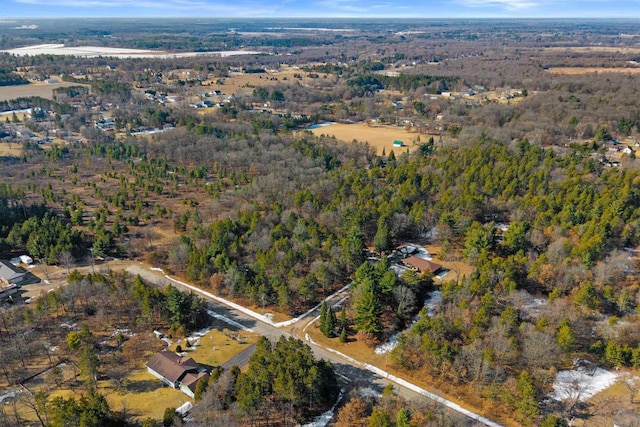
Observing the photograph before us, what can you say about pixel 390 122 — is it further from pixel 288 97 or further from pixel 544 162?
pixel 544 162

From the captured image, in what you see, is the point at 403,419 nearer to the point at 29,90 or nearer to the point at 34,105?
the point at 34,105

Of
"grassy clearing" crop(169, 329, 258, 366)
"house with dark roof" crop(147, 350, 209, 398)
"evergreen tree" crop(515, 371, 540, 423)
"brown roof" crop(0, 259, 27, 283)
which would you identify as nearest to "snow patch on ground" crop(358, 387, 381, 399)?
"evergreen tree" crop(515, 371, 540, 423)

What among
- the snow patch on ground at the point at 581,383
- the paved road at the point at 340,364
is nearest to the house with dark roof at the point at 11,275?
the paved road at the point at 340,364

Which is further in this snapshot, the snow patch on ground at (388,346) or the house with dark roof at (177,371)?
the snow patch on ground at (388,346)

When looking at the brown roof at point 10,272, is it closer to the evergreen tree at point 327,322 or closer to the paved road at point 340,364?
the paved road at point 340,364

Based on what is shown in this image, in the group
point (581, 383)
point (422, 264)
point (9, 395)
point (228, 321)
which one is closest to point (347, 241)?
point (422, 264)
